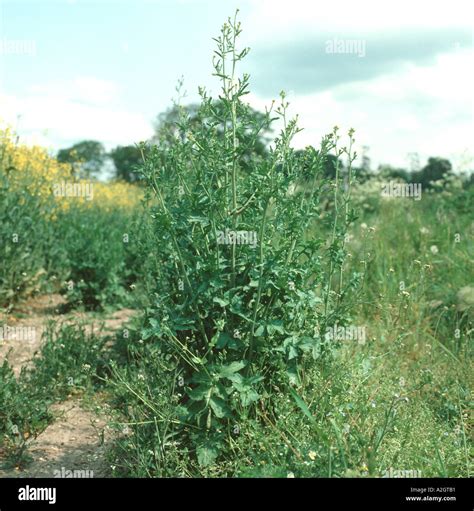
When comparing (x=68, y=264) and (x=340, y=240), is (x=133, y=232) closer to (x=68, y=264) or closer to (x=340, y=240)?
(x=340, y=240)

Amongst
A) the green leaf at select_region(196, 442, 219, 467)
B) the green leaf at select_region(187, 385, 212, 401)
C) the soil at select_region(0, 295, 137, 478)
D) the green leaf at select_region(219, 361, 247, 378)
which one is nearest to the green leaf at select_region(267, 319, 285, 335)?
the green leaf at select_region(219, 361, 247, 378)

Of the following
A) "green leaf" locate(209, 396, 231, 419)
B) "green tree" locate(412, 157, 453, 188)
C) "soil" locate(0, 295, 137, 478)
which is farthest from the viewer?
"green tree" locate(412, 157, 453, 188)

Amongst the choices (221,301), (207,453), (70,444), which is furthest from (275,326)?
(70,444)

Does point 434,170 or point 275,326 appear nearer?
point 275,326

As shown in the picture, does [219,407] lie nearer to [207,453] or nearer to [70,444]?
[207,453]

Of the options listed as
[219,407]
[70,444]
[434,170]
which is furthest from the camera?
[434,170]

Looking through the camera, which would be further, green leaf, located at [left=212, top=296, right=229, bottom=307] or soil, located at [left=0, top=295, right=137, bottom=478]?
soil, located at [left=0, top=295, right=137, bottom=478]

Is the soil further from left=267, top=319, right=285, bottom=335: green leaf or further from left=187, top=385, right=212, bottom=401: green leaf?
left=267, top=319, right=285, bottom=335: green leaf

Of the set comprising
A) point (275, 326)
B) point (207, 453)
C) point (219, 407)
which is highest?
point (275, 326)

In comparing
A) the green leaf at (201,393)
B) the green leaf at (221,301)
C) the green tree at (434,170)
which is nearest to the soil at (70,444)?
the green leaf at (201,393)

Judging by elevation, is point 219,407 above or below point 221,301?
below
